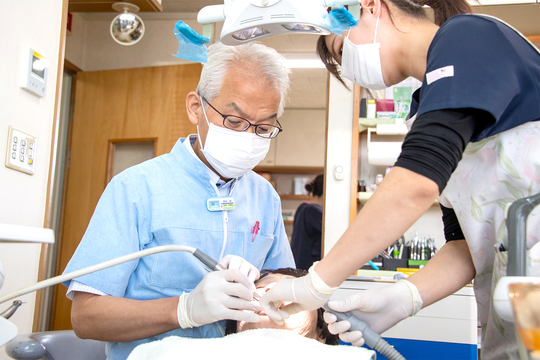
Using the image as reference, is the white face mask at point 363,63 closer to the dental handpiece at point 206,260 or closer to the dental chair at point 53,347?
the dental handpiece at point 206,260

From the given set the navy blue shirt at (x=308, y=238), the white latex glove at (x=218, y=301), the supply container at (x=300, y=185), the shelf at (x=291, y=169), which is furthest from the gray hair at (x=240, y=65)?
the supply container at (x=300, y=185)

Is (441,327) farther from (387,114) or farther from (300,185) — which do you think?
(300,185)

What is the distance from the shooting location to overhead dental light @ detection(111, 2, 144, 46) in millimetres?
3033

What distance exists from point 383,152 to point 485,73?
7.32ft

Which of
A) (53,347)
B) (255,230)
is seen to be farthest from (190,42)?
(53,347)

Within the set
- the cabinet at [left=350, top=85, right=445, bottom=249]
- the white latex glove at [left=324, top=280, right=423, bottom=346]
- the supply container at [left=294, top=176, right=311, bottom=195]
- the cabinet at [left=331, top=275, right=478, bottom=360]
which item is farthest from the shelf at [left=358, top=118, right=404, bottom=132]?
the supply container at [left=294, top=176, right=311, bottom=195]

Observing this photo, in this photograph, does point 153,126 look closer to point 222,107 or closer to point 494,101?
point 222,107

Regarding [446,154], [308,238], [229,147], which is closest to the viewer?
[446,154]

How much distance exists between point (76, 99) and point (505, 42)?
354 cm

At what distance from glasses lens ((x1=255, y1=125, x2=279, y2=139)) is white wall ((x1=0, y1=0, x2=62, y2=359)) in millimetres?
861

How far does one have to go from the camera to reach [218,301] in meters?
1.09

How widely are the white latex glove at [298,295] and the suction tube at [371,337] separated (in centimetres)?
9

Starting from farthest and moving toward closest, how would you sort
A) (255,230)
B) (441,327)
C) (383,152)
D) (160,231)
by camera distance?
(383,152) < (441,327) < (255,230) < (160,231)

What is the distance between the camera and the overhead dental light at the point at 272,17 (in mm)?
916
